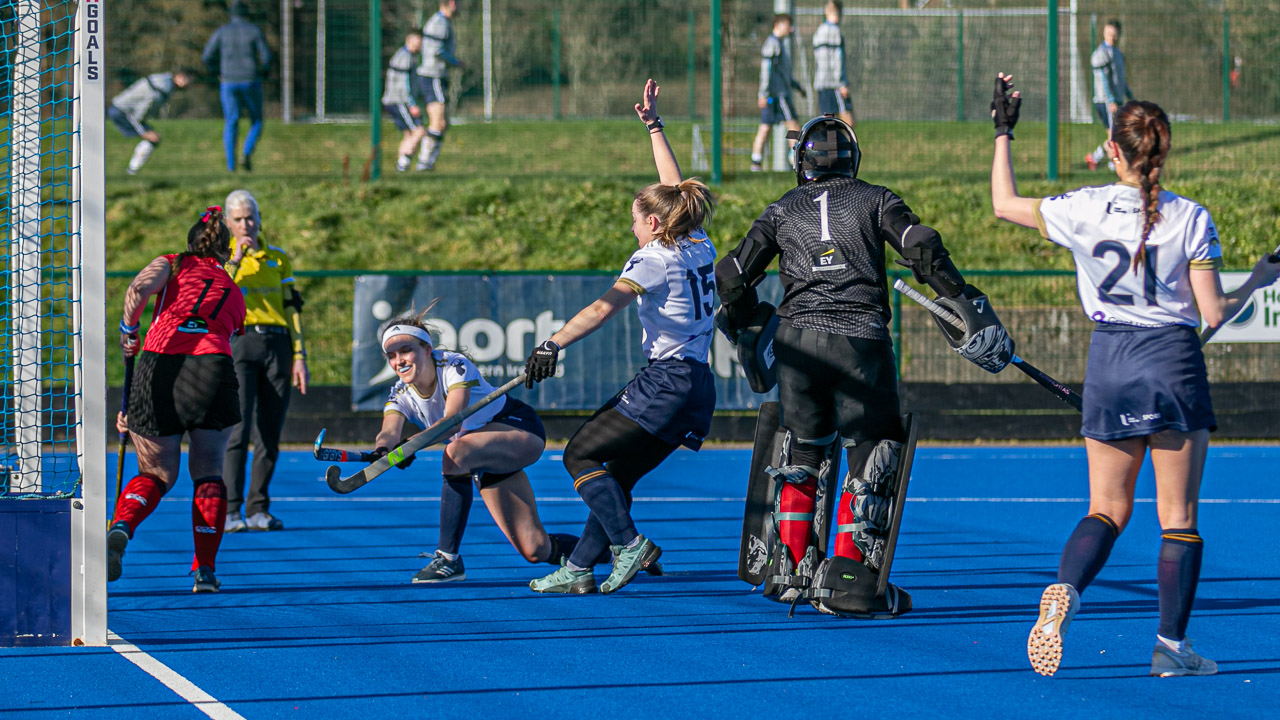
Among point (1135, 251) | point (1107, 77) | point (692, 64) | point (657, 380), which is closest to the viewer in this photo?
point (1135, 251)

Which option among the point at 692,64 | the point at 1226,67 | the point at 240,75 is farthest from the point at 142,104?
Result: the point at 1226,67

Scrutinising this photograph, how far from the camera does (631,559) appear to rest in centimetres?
629

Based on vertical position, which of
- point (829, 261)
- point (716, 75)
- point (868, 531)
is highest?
point (716, 75)

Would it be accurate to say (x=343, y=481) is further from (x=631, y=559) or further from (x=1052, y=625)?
(x=1052, y=625)

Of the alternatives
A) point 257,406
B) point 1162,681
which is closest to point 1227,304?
point 1162,681

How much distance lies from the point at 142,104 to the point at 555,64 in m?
6.13

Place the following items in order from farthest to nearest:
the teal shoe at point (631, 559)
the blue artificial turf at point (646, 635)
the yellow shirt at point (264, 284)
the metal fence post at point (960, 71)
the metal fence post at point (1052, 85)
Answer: the metal fence post at point (960, 71)
the metal fence post at point (1052, 85)
the yellow shirt at point (264, 284)
the teal shoe at point (631, 559)
the blue artificial turf at point (646, 635)

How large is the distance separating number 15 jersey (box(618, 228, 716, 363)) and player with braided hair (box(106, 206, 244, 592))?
2009 millimetres

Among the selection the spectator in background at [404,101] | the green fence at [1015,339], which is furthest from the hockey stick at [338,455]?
the spectator in background at [404,101]

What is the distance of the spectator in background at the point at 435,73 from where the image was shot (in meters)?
18.9

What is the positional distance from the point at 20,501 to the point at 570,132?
1650cm

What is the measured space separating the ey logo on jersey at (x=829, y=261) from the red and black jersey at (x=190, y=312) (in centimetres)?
284

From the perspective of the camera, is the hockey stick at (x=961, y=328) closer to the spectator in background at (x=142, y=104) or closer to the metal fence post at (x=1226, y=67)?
the metal fence post at (x=1226, y=67)

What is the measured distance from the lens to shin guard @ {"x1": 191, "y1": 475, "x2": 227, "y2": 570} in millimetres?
6477
